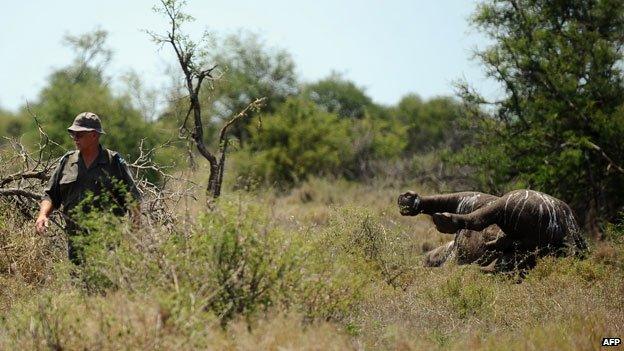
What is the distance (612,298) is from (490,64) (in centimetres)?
987

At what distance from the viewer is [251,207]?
641cm

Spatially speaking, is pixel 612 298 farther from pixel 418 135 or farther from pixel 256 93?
pixel 418 135

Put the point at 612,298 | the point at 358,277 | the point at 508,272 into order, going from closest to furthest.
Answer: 1. the point at 358,277
2. the point at 612,298
3. the point at 508,272

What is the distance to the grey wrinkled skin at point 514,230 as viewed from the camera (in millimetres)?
10898

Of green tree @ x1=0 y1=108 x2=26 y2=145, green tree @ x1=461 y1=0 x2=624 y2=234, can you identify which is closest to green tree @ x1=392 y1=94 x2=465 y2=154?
green tree @ x1=0 y1=108 x2=26 y2=145

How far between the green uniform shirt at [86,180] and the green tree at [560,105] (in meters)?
10.6

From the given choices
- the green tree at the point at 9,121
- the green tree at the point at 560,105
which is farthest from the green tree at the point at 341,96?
the green tree at the point at 560,105

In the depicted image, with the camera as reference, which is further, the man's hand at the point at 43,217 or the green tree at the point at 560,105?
the green tree at the point at 560,105

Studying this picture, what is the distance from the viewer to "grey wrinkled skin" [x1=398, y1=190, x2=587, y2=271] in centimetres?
1090

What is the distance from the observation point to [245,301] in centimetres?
629

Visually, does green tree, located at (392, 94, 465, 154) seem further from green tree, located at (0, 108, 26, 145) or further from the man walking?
the man walking

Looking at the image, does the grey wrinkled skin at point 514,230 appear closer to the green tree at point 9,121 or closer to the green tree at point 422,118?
the green tree at point 9,121

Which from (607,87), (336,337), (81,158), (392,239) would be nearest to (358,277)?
(336,337)

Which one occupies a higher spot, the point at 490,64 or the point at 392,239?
the point at 490,64
